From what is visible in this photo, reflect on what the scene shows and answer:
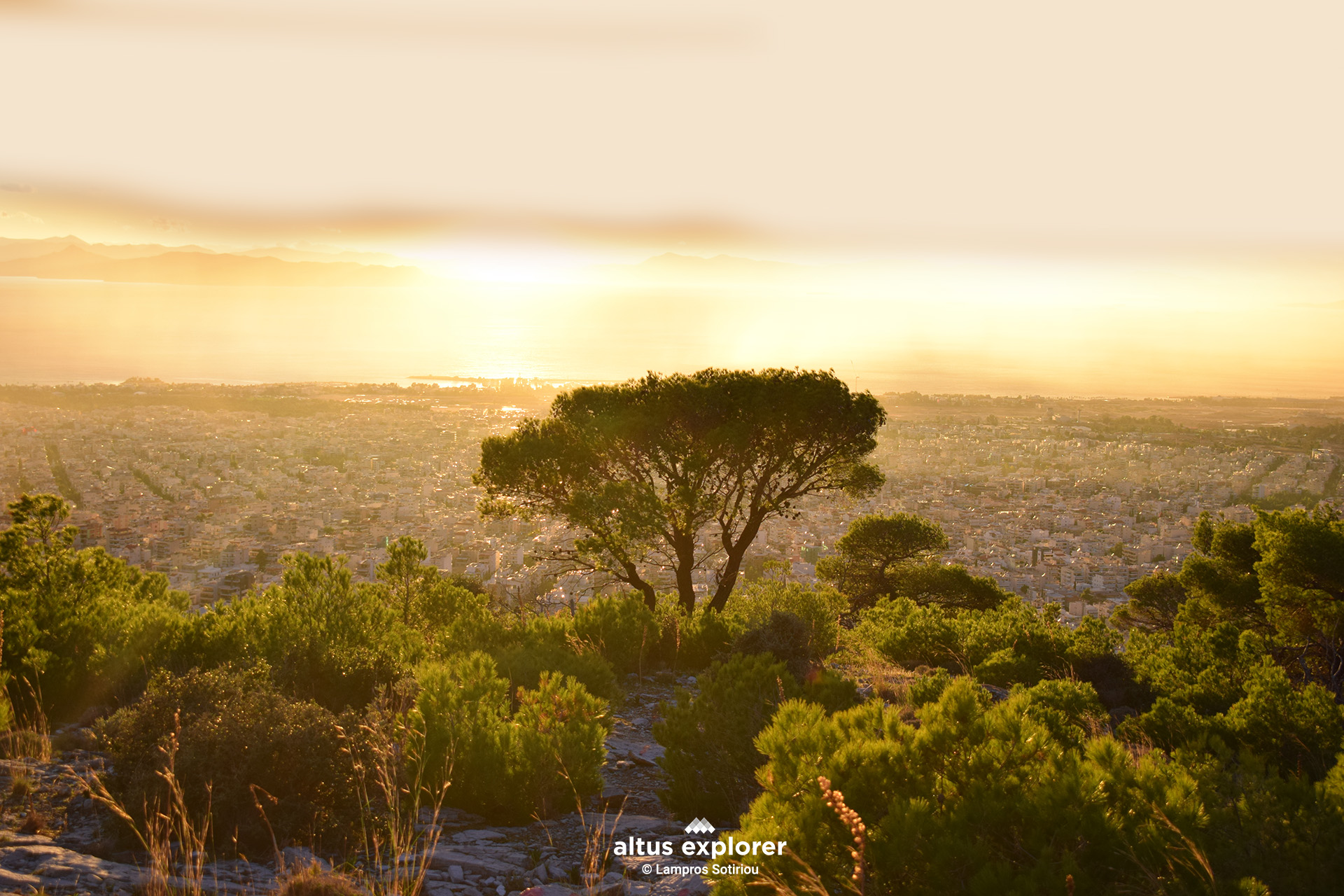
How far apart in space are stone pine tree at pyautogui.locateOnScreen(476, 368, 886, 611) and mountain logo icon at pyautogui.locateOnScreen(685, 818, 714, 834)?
18.9 feet

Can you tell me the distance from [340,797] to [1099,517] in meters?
32.5

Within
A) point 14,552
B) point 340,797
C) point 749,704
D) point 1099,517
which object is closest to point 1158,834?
point 749,704

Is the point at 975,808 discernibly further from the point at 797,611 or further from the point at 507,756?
the point at 797,611

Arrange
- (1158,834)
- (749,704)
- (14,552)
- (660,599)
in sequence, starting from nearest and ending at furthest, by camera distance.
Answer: (1158,834) < (749,704) < (14,552) < (660,599)

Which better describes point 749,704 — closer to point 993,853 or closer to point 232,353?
point 993,853

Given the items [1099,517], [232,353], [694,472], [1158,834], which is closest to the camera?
[1158,834]

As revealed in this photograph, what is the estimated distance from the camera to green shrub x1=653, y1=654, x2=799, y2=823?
408cm

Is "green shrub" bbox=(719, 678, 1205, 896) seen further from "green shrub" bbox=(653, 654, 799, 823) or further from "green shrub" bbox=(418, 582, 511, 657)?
"green shrub" bbox=(418, 582, 511, 657)

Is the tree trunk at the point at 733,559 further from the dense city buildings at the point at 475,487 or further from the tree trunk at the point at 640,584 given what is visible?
the dense city buildings at the point at 475,487

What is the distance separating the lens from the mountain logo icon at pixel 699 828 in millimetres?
3760

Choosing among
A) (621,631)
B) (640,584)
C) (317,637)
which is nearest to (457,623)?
(621,631)

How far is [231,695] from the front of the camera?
13.0 feet

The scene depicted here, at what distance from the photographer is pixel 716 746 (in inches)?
167

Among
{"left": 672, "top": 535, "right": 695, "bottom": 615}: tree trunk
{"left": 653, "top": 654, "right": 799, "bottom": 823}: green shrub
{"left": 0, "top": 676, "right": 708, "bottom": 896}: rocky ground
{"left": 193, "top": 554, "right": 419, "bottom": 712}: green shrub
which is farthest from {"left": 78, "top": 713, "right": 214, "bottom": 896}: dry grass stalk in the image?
{"left": 672, "top": 535, "right": 695, "bottom": 615}: tree trunk
